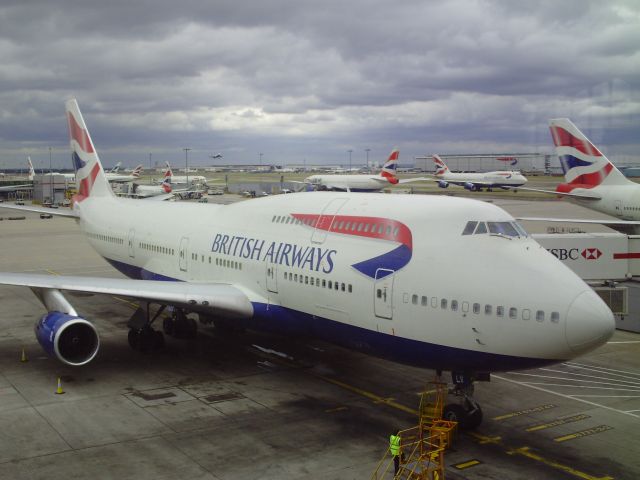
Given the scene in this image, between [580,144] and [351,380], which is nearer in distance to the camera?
[351,380]

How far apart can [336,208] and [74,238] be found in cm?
4823

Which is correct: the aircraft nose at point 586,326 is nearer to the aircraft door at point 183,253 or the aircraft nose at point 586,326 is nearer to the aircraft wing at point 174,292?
the aircraft wing at point 174,292

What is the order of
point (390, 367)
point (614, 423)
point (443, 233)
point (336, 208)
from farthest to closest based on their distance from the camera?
point (390, 367), point (336, 208), point (614, 423), point (443, 233)

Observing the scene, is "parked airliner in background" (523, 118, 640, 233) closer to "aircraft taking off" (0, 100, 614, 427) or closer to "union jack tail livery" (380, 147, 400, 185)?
"aircraft taking off" (0, 100, 614, 427)

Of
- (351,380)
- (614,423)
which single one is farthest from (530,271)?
(351,380)

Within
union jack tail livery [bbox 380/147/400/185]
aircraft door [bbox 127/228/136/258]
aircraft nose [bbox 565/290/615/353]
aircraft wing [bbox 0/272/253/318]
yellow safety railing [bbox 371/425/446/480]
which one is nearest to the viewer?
yellow safety railing [bbox 371/425/446/480]

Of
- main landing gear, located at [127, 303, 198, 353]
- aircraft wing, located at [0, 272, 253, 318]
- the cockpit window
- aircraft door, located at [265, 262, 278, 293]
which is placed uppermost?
the cockpit window

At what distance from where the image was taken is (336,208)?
19.0 m

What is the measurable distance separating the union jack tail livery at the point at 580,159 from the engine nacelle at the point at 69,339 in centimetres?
3365

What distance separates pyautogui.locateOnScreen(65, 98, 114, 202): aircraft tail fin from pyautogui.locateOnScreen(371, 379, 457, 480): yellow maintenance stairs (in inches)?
954

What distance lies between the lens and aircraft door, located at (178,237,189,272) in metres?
24.2

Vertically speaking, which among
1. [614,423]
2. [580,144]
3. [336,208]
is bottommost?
[614,423]

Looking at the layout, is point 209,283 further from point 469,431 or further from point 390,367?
point 469,431

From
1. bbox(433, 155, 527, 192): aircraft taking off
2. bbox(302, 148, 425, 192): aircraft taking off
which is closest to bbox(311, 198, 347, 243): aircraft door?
bbox(302, 148, 425, 192): aircraft taking off
